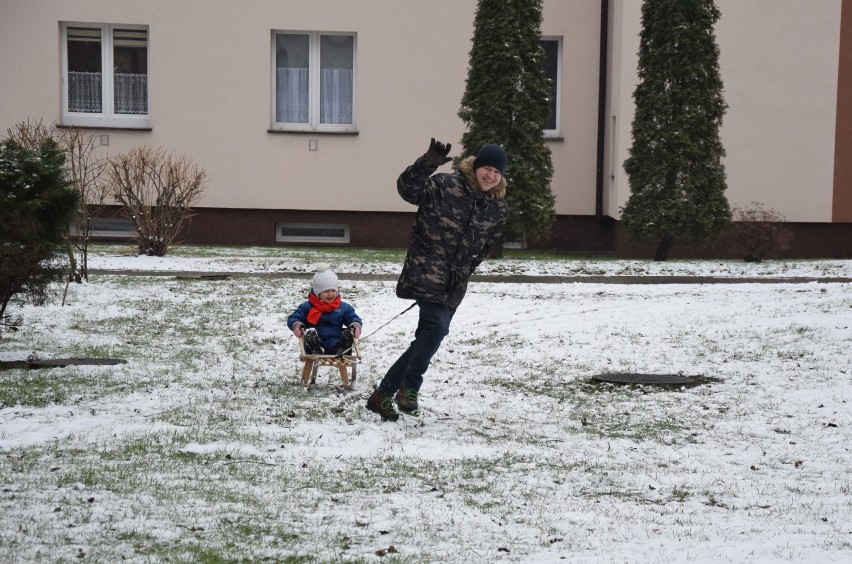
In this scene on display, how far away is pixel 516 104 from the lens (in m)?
18.2

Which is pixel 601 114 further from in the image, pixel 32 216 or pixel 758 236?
pixel 32 216

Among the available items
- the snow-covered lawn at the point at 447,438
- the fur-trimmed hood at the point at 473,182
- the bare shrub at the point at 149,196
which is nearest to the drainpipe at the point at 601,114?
the bare shrub at the point at 149,196

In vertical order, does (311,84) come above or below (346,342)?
above

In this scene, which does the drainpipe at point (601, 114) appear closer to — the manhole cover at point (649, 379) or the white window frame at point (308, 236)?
the white window frame at point (308, 236)

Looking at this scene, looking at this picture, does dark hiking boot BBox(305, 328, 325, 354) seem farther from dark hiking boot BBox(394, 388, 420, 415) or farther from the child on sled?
dark hiking boot BBox(394, 388, 420, 415)

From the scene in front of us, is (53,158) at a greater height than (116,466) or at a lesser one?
greater

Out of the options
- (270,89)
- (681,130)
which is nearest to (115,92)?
(270,89)

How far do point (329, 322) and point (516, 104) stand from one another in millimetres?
10459

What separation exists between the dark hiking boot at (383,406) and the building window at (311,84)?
14.7 m

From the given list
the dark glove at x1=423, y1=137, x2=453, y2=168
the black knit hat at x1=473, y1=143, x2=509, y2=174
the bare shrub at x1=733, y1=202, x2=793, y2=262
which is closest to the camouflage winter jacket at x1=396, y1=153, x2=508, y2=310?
the black knit hat at x1=473, y1=143, x2=509, y2=174

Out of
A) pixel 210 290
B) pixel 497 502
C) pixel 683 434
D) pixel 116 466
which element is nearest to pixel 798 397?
pixel 683 434

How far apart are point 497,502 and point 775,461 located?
1.89 m

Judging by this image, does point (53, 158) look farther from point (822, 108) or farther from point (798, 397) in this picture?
point (822, 108)

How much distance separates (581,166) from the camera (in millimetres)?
21438
